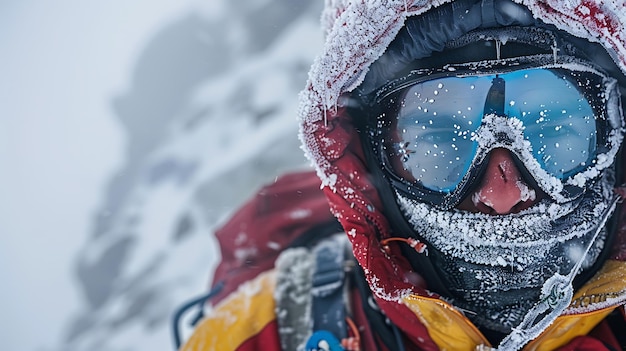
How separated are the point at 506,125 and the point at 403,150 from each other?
187 millimetres

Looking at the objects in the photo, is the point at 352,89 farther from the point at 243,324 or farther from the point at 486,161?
the point at 243,324

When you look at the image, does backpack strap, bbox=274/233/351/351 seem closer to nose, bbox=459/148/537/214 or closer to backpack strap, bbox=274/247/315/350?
backpack strap, bbox=274/247/315/350

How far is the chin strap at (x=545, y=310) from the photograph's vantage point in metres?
1.07

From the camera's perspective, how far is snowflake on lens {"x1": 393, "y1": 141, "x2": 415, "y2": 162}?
1.15m

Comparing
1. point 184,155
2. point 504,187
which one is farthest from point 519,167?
point 184,155

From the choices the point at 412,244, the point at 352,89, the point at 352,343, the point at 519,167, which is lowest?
the point at 352,343

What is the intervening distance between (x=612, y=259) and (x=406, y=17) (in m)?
0.58

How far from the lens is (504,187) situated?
1.08 m

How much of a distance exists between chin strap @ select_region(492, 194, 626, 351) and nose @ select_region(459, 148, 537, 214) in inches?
5.2

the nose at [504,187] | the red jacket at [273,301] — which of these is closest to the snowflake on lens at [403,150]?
the nose at [504,187]

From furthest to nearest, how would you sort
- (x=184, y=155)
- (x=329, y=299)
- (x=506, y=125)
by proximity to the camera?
1. (x=184, y=155)
2. (x=329, y=299)
3. (x=506, y=125)

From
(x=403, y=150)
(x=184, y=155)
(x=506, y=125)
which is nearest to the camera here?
(x=506, y=125)

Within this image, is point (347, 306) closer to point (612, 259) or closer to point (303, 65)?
point (612, 259)

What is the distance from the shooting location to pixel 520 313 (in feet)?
3.83
